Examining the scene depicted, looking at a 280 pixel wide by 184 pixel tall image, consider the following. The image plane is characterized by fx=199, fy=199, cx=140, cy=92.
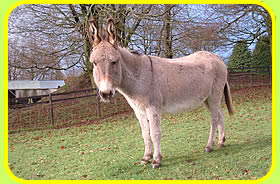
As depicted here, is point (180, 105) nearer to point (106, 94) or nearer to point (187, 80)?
point (187, 80)

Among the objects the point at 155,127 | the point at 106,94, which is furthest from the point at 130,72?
the point at 155,127

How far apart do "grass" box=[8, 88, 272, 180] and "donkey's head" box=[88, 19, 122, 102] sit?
65.8 inches

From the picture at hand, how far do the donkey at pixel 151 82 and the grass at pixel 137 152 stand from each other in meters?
0.48

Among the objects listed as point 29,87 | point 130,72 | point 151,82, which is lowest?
point 29,87

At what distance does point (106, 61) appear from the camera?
10.7 ft

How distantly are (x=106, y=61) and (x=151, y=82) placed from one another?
1.12 metres

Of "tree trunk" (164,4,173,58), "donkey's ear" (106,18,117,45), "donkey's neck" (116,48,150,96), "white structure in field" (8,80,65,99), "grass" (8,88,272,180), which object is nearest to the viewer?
"donkey's ear" (106,18,117,45)

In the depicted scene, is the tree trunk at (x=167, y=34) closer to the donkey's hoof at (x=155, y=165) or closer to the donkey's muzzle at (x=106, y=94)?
the donkey's hoof at (x=155, y=165)

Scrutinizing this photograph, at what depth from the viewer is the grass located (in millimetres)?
Answer: 3641

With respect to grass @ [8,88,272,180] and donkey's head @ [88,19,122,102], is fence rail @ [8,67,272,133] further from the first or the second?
donkey's head @ [88,19,122,102]

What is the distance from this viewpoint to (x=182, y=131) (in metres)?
7.29

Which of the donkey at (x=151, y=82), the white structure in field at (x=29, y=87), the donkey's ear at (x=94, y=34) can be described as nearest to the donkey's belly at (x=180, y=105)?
the donkey at (x=151, y=82)

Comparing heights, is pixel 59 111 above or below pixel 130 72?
below

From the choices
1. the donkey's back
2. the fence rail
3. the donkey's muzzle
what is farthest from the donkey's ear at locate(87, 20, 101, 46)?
the fence rail
